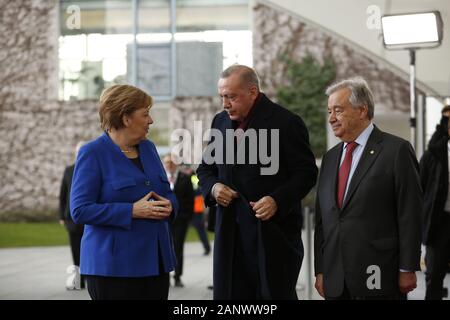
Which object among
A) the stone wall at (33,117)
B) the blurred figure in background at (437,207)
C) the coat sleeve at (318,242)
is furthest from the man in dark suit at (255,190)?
the stone wall at (33,117)

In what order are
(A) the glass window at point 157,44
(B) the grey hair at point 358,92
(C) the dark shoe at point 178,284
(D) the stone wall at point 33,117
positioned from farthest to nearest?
(D) the stone wall at point 33,117 → (A) the glass window at point 157,44 → (C) the dark shoe at point 178,284 → (B) the grey hair at point 358,92

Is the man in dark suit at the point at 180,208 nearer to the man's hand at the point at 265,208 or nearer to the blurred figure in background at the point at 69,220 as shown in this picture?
the blurred figure in background at the point at 69,220

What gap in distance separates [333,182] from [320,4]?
17.7 feet

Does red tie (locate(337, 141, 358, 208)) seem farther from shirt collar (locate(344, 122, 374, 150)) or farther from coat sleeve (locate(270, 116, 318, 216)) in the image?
coat sleeve (locate(270, 116, 318, 216))

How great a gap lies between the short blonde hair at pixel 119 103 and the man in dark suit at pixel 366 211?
2.98 ft

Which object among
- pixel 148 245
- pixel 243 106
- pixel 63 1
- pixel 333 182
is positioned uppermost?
pixel 63 1

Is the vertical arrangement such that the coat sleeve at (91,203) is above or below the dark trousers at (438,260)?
above

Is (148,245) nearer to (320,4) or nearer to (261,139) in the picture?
(261,139)

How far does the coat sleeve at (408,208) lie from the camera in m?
3.67

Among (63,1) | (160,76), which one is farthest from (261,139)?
(63,1)

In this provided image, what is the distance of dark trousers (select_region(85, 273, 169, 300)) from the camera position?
12.0 feet

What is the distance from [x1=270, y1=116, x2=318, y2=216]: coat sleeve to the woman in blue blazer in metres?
0.65

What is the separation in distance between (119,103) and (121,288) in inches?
32.3
